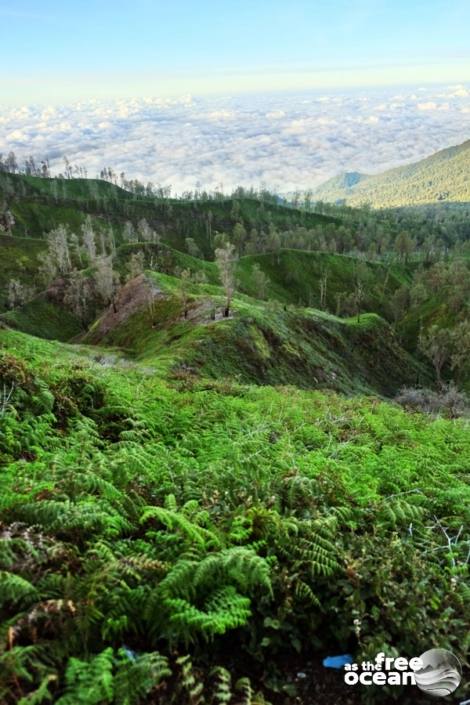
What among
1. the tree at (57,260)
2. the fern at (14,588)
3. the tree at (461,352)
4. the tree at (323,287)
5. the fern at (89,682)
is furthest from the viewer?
the tree at (323,287)

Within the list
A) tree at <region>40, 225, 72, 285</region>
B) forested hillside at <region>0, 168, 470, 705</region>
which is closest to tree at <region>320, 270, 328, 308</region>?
tree at <region>40, 225, 72, 285</region>

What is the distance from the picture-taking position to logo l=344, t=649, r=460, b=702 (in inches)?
242

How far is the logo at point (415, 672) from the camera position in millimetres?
6148

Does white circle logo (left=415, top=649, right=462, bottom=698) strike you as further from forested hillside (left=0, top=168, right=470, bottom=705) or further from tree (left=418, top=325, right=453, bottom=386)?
tree (left=418, top=325, right=453, bottom=386)

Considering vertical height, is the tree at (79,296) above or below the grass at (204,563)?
below

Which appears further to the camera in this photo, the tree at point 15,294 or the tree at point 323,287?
the tree at point 323,287

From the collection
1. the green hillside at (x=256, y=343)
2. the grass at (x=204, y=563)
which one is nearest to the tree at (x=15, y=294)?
the green hillside at (x=256, y=343)

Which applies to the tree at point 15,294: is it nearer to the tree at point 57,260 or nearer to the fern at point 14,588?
the tree at point 57,260

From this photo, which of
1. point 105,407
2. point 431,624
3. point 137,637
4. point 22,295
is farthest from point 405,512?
point 22,295

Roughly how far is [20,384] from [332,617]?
377 inches

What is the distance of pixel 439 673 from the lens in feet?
20.3

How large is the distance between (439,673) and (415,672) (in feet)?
1.03

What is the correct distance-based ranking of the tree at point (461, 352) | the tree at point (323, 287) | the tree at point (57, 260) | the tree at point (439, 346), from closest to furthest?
the tree at point (461, 352)
the tree at point (439, 346)
the tree at point (57, 260)
the tree at point (323, 287)

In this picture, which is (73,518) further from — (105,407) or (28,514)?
(105,407)
